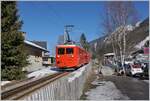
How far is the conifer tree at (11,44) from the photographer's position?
29292 mm

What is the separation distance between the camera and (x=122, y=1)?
53.4 m

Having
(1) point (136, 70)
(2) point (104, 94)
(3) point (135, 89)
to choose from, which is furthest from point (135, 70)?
(2) point (104, 94)

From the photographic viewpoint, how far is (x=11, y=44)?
1177 inches

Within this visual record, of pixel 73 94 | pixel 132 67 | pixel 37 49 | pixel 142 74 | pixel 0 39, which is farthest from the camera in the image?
pixel 37 49

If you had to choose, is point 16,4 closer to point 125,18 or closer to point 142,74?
point 142,74

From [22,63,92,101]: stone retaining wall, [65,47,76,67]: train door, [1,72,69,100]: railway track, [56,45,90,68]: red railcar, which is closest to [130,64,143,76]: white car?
[56,45,90,68]: red railcar

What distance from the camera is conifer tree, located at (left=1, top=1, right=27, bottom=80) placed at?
29292 mm

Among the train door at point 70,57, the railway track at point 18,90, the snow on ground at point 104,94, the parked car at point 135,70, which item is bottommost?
the snow on ground at point 104,94

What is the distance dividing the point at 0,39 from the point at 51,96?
1661 centimetres

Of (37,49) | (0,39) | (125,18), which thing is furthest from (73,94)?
(37,49)

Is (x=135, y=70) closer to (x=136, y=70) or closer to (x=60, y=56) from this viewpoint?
(x=136, y=70)

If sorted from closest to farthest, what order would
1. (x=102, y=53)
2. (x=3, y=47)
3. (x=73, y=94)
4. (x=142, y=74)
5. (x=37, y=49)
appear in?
(x=73, y=94)
(x=3, y=47)
(x=142, y=74)
(x=37, y=49)
(x=102, y=53)

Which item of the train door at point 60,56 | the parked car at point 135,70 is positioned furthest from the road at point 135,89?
the train door at point 60,56

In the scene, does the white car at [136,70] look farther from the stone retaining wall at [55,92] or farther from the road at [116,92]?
the stone retaining wall at [55,92]
